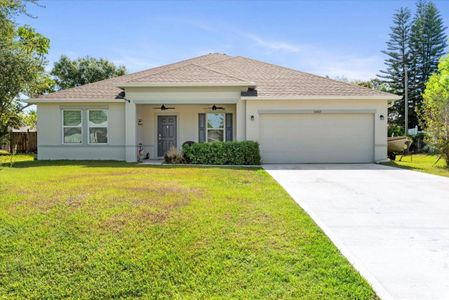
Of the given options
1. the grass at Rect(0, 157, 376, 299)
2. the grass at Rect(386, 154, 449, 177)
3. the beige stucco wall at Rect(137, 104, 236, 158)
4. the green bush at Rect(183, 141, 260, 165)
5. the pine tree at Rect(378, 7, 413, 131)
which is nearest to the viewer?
the grass at Rect(0, 157, 376, 299)

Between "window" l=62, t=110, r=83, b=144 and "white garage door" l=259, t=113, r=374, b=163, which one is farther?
"window" l=62, t=110, r=83, b=144

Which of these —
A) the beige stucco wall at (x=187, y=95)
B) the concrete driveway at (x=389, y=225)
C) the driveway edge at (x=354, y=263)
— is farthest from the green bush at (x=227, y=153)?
the driveway edge at (x=354, y=263)

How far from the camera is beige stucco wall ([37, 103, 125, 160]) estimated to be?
53.0 feet

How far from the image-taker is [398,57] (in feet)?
130

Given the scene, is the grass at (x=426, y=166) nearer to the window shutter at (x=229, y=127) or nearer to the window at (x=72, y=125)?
the window shutter at (x=229, y=127)

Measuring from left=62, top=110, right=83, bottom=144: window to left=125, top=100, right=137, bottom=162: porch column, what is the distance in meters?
2.63

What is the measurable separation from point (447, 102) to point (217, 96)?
10.3 metres

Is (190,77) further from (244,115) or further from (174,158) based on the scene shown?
(174,158)

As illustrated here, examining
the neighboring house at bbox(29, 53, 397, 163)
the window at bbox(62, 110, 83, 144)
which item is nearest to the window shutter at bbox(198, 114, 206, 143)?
the neighboring house at bbox(29, 53, 397, 163)

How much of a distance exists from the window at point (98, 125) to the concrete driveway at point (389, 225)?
978 centimetres

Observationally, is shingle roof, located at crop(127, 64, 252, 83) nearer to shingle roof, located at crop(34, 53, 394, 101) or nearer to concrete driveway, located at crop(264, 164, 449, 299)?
shingle roof, located at crop(34, 53, 394, 101)

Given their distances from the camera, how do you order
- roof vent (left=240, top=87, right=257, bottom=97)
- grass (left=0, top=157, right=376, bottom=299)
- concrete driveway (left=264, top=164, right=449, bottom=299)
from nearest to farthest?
concrete driveway (left=264, top=164, right=449, bottom=299)
grass (left=0, top=157, right=376, bottom=299)
roof vent (left=240, top=87, right=257, bottom=97)

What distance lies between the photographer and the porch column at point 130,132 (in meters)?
15.4

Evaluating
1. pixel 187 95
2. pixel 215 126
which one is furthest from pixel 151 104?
pixel 215 126
